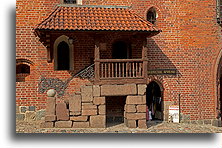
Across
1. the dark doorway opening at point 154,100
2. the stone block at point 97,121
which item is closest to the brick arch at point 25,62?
the stone block at point 97,121

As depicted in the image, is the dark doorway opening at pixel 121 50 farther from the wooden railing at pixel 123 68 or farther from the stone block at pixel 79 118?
the stone block at pixel 79 118

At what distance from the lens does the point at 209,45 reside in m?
12.1

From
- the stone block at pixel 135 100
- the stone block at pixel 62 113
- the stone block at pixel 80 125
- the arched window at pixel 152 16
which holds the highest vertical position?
the arched window at pixel 152 16

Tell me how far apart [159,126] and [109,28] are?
4561 mm

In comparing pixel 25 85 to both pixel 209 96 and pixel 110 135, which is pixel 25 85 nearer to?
pixel 110 135

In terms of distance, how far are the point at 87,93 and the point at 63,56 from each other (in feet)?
8.80

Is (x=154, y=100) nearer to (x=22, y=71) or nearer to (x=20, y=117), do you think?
(x=20, y=117)

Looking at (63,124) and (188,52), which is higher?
(188,52)

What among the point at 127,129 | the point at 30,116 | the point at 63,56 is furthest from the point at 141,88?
the point at 30,116

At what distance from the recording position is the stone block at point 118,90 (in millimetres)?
9883

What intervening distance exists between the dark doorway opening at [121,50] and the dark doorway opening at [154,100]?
1.95 meters

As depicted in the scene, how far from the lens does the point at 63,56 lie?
11680 mm

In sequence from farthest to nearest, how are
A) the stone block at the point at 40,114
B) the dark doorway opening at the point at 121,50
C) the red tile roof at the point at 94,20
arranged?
the dark doorway opening at the point at 121,50, the stone block at the point at 40,114, the red tile roof at the point at 94,20

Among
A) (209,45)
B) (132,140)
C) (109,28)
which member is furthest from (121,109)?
(209,45)
